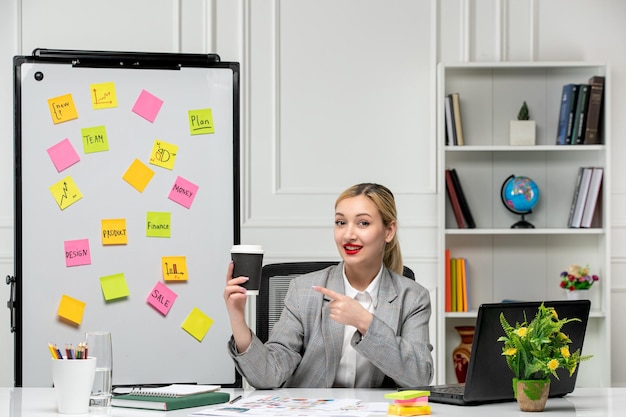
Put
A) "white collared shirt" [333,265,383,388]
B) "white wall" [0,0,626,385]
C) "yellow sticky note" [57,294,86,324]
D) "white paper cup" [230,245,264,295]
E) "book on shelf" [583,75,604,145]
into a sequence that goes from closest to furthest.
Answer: "white paper cup" [230,245,264,295] → "white collared shirt" [333,265,383,388] → "yellow sticky note" [57,294,86,324] → "book on shelf" [583,75,604,145] → "white wall" [0,0,626,385]

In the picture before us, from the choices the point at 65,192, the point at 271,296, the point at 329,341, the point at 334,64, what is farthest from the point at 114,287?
the point at 329,341

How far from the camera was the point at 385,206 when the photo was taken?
2.47m

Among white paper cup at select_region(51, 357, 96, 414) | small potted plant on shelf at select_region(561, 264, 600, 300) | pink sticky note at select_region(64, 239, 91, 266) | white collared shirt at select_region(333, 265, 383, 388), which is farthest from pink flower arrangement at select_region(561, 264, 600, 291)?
white paper cup at select_region(51, 357, 96, 414)

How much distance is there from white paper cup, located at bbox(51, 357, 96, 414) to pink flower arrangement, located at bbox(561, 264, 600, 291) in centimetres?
263

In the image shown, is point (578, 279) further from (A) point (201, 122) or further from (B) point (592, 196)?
(A) point (201, 122)

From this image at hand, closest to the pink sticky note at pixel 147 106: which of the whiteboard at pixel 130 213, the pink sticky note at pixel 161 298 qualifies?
the whiteboard at pixel 130 213

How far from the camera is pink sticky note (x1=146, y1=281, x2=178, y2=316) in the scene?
3631 millimetres

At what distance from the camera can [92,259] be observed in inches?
143

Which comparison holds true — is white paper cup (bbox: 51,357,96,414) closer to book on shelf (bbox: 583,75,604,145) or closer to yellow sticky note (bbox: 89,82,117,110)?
yellow sticky note (bbox: 89,82,117,110)

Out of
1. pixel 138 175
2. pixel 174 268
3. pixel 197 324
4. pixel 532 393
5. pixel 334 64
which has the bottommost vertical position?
pixel 197 324

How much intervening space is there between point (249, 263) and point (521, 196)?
2.22 meters

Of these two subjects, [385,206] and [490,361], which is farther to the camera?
[385,206]

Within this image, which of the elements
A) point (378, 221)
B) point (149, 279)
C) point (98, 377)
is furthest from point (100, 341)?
point (149, 279)

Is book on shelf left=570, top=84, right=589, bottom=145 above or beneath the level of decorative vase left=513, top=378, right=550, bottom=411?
above
